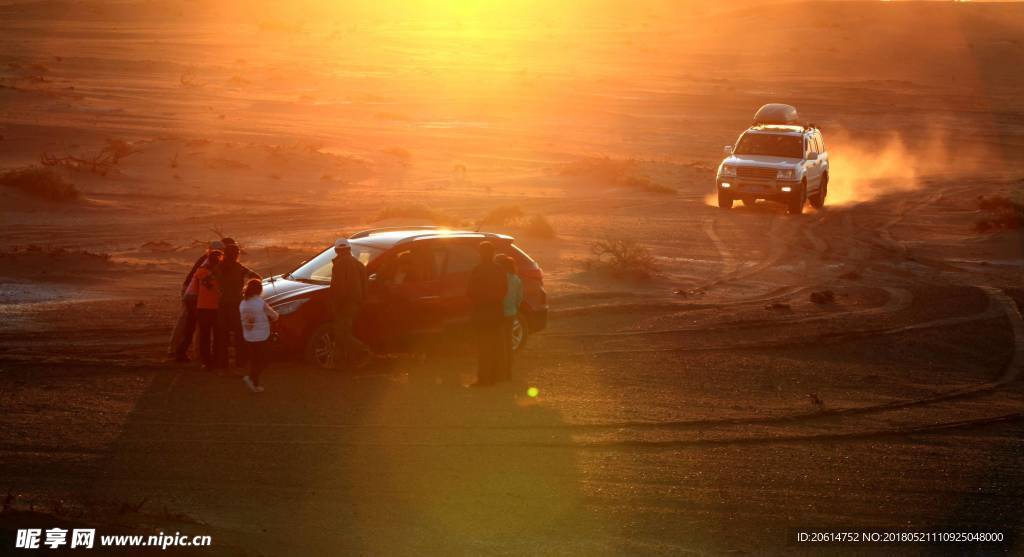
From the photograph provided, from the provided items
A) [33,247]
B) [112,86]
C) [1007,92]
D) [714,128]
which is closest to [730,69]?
[1007,92]

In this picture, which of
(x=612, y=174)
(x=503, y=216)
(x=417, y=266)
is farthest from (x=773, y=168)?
(x=417, y=266)

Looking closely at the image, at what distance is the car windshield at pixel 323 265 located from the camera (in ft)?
46.1

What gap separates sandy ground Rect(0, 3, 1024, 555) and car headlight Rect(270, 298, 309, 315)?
2.08 feet

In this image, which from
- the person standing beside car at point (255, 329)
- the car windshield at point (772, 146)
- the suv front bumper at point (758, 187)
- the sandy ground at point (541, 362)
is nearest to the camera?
the sandy ground at point (541, 362)

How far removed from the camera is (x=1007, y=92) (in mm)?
76125

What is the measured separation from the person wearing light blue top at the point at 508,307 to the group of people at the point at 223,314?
7.64 feet

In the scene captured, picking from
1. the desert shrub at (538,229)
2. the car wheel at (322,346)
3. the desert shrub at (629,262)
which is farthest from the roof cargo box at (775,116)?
the car wheel at (322,346)

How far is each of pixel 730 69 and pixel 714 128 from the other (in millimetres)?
31364

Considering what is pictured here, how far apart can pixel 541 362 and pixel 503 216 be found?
13.1 meters

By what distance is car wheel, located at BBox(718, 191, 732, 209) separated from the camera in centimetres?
3212

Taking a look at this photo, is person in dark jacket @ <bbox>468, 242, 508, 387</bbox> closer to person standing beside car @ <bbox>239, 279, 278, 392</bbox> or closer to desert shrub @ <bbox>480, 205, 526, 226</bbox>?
person standing beside car @ <bbox>239, 279, 278, 392</bbox>

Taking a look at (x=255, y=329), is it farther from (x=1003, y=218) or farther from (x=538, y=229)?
(x=1003, y=218)

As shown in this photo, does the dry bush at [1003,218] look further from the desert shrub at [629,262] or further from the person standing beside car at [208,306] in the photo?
the person standing beside car at [208,306]

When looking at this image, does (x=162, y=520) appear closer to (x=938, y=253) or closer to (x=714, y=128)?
(x=938, y=253)
